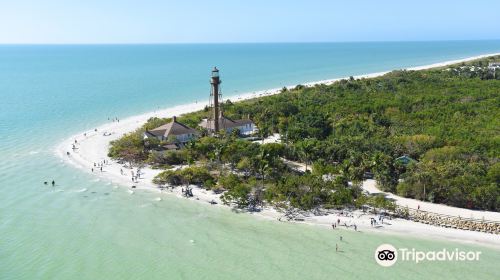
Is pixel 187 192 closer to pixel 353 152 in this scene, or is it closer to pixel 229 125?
pixel 353 152

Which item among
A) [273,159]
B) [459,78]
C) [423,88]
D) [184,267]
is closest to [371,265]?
[184,267]

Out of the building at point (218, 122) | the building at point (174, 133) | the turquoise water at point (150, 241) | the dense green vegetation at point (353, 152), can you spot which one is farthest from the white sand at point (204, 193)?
the building at point (218, 122)

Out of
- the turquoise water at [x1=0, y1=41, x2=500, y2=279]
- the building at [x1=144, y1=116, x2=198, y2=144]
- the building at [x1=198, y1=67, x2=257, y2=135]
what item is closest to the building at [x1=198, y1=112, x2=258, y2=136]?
the building at [x1=198, y1=67, x2=257, y2=135]

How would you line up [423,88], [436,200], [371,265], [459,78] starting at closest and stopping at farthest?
[371,265] < [436,200] < [423,88] < [459,78]

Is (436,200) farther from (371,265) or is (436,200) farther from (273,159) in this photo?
(273,159)

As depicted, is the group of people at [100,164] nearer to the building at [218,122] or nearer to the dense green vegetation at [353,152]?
the dense green vegetation at [353,152]

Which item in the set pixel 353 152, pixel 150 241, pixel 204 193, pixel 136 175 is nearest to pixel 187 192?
pixel 204 193

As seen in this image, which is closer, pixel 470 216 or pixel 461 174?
pixel 470 216
